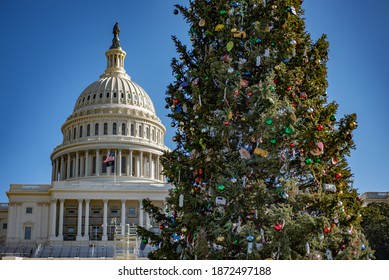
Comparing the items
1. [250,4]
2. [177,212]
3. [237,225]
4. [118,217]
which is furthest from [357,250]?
[118,217]

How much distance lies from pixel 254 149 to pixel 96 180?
75.9 meters

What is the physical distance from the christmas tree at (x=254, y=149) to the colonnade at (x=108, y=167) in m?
75.3

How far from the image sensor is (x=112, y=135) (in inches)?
3666

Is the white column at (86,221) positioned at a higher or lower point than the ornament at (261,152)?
higher

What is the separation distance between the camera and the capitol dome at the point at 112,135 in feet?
298

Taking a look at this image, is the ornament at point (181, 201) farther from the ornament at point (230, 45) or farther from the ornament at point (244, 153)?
the ornament at point (230, 45)

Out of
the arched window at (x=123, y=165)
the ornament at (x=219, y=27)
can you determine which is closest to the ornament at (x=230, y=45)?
the ornament at (x=219, y=27)

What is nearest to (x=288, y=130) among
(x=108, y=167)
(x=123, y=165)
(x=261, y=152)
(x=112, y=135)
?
(x=261, y=152)

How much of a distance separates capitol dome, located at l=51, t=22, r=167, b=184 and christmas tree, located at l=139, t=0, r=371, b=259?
7388 cm

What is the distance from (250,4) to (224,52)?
1472 mm

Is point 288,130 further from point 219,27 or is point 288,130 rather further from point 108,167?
point 108,167
